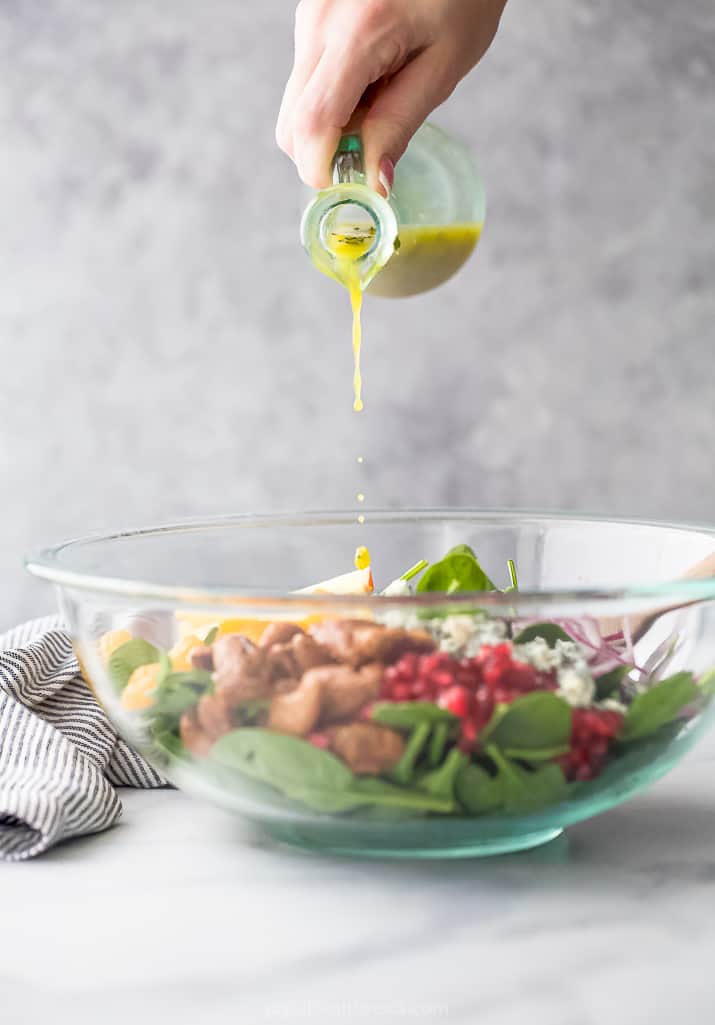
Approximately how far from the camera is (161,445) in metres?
2.84

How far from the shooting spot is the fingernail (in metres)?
1.08

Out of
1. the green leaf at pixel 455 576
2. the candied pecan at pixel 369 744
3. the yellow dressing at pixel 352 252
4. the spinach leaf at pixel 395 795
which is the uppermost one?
the yellow dressing at pixel 352 252

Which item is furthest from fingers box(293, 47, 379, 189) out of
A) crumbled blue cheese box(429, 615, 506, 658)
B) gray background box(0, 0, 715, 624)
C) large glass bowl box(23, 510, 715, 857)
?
gray background box(0, 0, 715, 624)

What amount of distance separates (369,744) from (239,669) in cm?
8

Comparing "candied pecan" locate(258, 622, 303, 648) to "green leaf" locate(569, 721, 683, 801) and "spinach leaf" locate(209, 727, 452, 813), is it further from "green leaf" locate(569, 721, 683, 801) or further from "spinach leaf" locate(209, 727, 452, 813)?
"green leaf" locate(569, 721, 683, 801)

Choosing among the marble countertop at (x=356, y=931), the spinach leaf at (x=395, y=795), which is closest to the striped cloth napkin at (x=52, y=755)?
the marble countertop at (x=356, y=931)

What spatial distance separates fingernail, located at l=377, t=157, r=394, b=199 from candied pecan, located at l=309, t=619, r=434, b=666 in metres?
0.56

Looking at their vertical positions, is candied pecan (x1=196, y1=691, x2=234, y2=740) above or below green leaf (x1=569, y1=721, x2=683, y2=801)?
above

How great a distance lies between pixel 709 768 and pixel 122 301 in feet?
7.03

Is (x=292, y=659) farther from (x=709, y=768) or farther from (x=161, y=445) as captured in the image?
(x=161, y=445)

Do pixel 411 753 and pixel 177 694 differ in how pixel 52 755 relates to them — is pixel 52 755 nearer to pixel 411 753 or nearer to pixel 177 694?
pixel 177 694

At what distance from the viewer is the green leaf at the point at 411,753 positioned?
2.08 feet

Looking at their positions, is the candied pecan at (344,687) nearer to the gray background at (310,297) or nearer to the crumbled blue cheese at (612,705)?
the crumbled blue cheese at (612,705)

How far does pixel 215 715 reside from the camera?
68 centimetres
